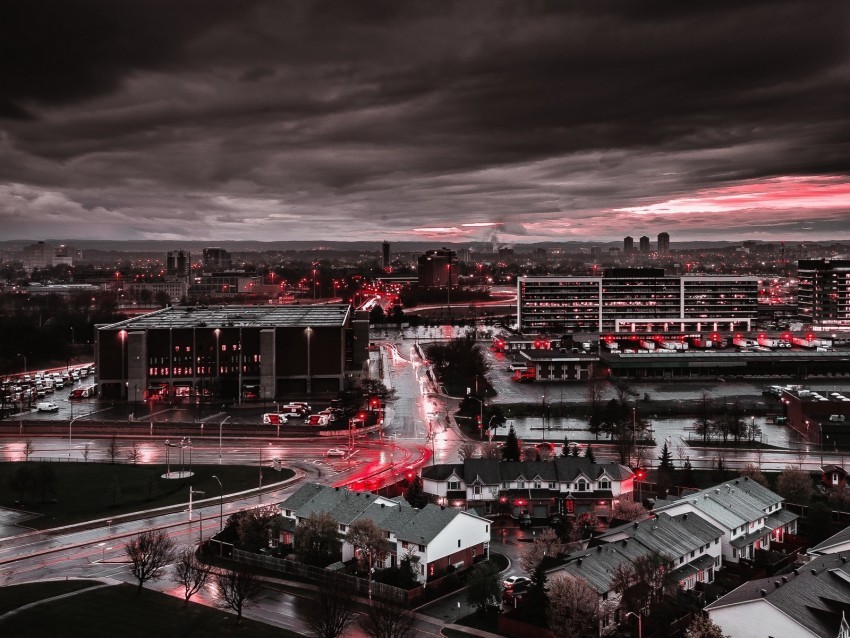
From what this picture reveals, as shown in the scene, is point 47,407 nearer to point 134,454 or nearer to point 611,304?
point 134,454

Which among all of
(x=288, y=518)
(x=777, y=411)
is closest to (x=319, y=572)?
(x=288, y=518)

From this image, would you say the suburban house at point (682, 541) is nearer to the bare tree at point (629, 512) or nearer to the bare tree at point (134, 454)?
the bare tree at point (629, 512)

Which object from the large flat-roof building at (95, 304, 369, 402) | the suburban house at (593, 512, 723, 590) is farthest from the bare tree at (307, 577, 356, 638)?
the large flat-roof building at (95, 304, 369, 402)

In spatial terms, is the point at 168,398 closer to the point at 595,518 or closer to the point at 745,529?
the point at 595,518

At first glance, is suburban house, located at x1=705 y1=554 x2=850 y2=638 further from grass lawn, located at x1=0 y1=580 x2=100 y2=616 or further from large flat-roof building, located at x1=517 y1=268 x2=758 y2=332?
large flat-roof building, located at x1=517 y1=268 x2=758 y2=332

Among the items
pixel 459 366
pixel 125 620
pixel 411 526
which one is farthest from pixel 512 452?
pixel 459 366

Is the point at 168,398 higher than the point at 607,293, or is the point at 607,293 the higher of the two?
the point at 607,293

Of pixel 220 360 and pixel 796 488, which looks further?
pixel 220 360
